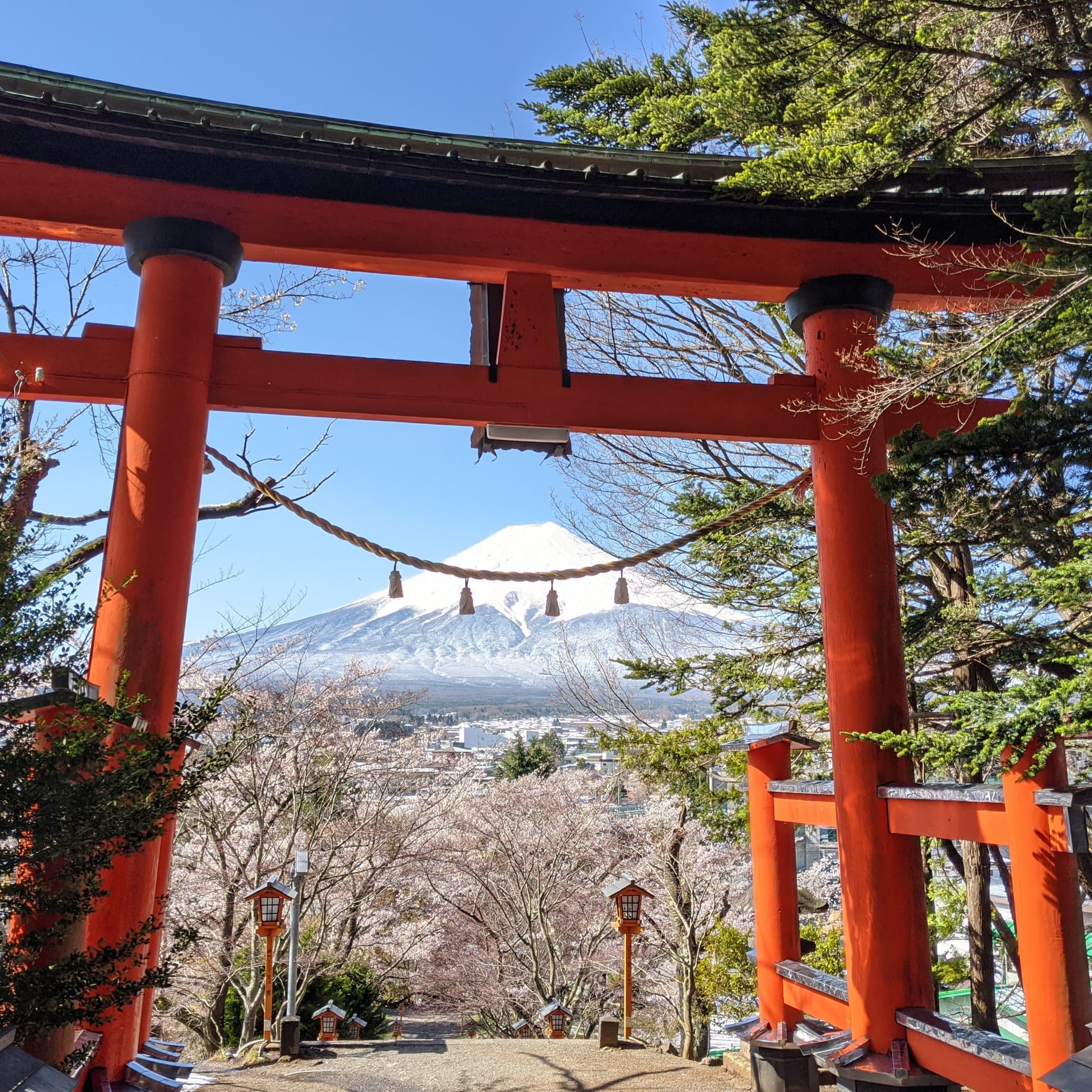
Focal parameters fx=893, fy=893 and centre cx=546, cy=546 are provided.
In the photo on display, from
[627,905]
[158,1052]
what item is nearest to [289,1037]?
[627,905]

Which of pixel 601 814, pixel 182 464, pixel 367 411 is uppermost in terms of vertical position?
pixel 367 411

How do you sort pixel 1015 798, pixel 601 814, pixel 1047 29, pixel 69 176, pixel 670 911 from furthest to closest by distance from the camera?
pixel 601 814 → pixel 670 911 → pixel 69 176 → pixel 1047 29 → pixel 1015 798

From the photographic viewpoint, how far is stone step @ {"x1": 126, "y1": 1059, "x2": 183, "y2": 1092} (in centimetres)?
292

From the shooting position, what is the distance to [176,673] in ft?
10.5

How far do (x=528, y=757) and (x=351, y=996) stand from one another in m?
11.2

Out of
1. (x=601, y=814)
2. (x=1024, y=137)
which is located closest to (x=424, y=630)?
(x=601, y=814)

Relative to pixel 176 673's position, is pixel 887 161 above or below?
above

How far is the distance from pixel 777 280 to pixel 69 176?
2.97 metres

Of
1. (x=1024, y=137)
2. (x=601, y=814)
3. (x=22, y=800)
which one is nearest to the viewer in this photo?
(x=22, y=800)

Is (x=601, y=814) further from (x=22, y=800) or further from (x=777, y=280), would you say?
(x=22, y=800)

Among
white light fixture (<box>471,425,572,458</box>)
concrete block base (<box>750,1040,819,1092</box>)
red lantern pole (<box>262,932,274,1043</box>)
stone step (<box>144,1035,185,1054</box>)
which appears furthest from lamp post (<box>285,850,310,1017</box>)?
white light fixture (<box>471,425,572,458</box>)

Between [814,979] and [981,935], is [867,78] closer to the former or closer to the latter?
[814,979]

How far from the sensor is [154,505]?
3232mm

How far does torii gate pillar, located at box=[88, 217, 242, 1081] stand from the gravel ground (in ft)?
6.57
